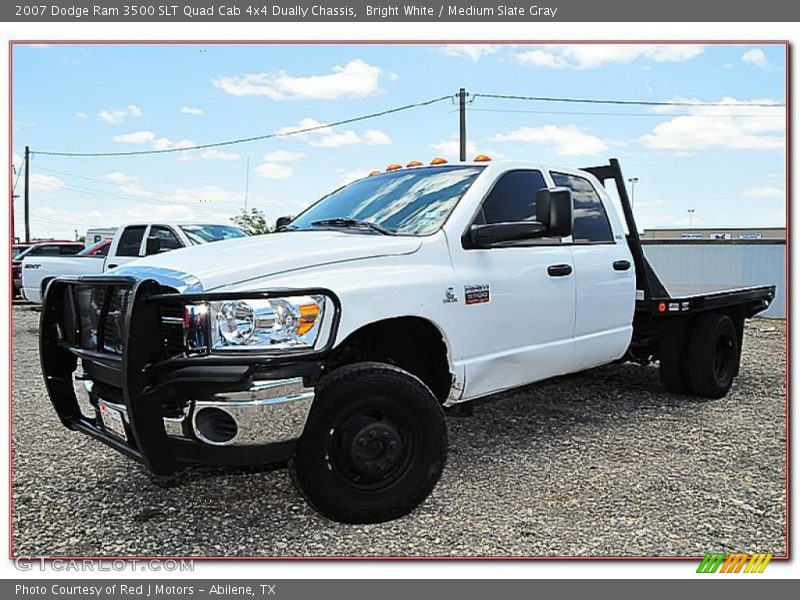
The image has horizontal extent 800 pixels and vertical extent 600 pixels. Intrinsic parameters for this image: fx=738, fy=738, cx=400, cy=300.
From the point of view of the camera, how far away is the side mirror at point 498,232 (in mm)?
4200

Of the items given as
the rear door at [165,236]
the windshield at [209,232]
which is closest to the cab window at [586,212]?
the windshield at [209,232]

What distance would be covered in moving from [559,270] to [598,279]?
52 centimetres

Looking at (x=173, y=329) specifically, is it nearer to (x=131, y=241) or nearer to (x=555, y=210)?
(x=555, y=210)

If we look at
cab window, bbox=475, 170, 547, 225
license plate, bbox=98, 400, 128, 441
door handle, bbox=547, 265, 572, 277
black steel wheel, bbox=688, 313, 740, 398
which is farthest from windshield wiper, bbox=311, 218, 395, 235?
black steel wheel, bbox=688, 313, 740, 398

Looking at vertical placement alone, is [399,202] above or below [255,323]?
above

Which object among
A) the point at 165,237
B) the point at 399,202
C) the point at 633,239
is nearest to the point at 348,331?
the point at 399,202

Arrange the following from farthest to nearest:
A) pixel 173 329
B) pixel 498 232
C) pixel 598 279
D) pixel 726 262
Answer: pixel 726 262, pixel 598 279, pixel 498 232, pixel 173 329

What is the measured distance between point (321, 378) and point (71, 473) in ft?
6.87

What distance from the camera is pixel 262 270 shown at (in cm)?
347

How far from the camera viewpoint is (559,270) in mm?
4840

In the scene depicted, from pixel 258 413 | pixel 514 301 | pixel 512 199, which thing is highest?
pixel 512 199

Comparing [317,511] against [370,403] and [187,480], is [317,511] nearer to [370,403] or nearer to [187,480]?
[370,403]

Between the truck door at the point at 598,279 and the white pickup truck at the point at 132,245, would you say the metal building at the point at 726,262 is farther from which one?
the truck door at the point at 598,279

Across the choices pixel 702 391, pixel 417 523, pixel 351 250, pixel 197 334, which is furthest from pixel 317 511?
pixel 702 391
